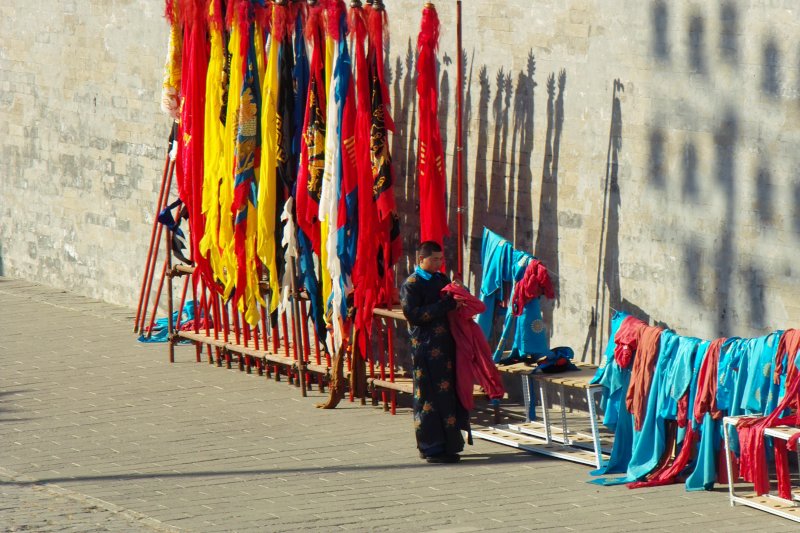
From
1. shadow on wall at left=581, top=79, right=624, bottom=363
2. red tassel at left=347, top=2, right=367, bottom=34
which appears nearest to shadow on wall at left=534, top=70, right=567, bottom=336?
shadow on wall at left=581, top=79, right=624, bottom=363

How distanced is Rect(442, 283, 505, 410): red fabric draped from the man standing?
55 millimetres

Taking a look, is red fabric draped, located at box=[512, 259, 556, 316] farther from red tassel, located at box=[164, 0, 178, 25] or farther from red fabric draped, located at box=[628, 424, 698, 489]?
red tassel, located at box=[164, 0, 178, 25]

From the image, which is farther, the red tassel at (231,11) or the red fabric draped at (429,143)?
the red tassel at (231,11)

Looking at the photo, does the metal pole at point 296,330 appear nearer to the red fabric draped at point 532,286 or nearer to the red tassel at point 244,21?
the red tassel at point 244,21

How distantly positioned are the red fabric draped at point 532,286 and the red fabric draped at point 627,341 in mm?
1037

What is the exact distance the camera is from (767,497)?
9.04 m

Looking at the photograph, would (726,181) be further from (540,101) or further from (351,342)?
(351,342)

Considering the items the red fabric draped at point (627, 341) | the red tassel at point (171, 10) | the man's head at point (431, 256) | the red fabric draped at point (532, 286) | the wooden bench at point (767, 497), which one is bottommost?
the wooden bench at point (767, 497)

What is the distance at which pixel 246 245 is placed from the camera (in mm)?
12930

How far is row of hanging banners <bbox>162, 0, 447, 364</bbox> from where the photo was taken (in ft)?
38.3

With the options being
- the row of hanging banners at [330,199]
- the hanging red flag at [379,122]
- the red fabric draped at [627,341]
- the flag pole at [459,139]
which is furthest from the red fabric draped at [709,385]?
the hanging red flag at [379,122]

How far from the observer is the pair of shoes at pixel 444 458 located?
1034 cm

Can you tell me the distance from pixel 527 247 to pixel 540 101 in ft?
3.60

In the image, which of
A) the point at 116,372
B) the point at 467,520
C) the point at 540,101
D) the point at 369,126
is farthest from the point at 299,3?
the point at 467,520
